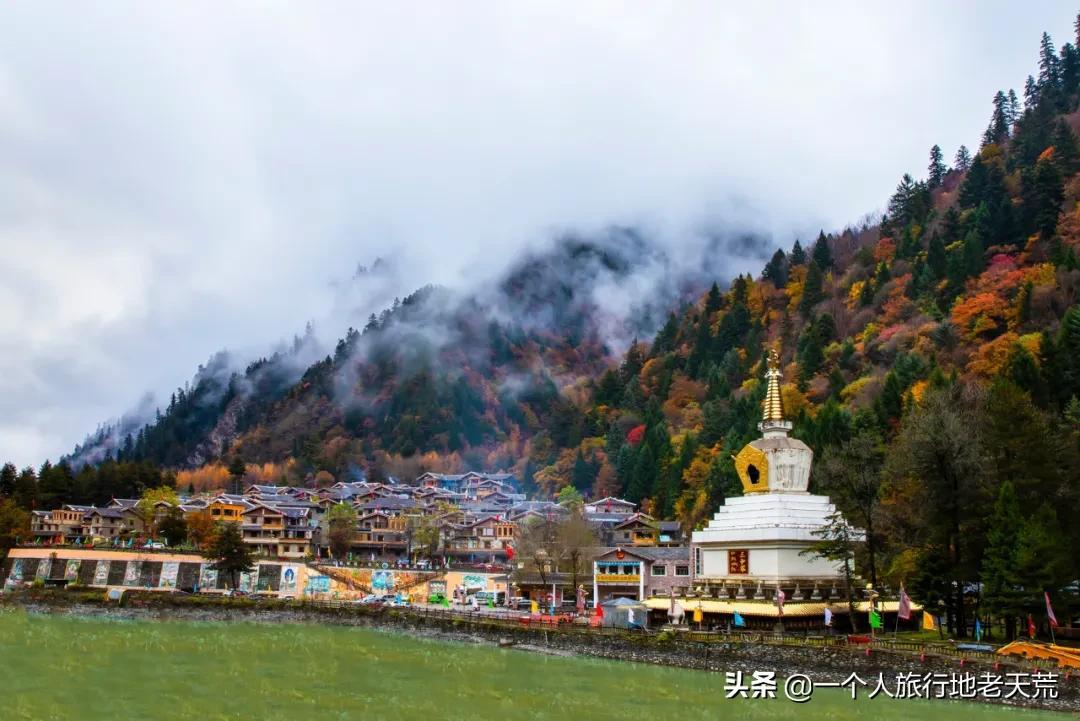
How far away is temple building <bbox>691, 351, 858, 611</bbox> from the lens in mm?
42688

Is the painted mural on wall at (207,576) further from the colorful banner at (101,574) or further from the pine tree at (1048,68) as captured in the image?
the pine tree at (1048,68)

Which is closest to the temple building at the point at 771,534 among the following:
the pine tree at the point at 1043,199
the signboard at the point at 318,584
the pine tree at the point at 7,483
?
the signboard at the point at 318,584

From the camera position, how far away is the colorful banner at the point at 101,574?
3079 inches

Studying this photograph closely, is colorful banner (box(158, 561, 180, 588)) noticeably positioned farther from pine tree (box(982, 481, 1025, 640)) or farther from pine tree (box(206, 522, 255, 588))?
pine tree (box(982, 481, 1025, 640))

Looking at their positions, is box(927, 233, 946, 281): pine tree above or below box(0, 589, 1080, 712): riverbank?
above

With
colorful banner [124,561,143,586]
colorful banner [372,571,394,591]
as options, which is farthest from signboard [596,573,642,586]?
colorful banner [124,561,143,586]

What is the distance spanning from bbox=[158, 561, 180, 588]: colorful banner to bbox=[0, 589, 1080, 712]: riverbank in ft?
19.8

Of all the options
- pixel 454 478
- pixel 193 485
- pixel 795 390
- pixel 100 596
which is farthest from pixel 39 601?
pixel 193 485

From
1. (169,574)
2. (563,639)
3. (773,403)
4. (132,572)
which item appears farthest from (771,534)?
(132,572)

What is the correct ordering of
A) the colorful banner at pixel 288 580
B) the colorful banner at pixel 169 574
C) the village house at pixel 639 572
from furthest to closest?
the colorful banner at pixel 169 574
the colorful banner at pixel 288 580
the village house at pixel 639 572

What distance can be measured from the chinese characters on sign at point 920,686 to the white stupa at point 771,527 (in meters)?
9.37

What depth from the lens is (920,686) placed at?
30297 millimetres

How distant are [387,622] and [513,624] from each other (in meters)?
10.6

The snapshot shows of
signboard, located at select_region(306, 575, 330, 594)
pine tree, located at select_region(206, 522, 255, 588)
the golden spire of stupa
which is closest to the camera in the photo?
the golden spire of stupa
